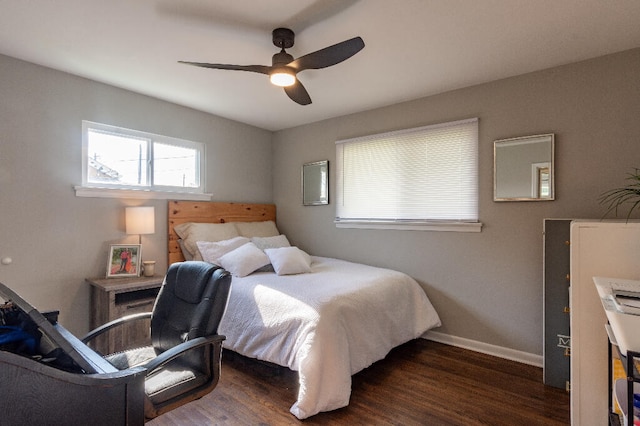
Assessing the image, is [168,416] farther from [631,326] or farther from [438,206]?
[438,206]

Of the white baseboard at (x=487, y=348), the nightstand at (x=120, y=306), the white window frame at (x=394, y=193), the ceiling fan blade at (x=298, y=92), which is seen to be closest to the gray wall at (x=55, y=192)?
the nightstand at (x=120, y=306)

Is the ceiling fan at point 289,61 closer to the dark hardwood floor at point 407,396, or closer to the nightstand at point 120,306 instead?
the nightstand at point 120,306

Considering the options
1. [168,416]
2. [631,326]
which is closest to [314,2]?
[631,326]

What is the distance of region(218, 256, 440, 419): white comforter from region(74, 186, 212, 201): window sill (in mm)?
1282

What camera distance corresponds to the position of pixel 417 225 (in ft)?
10.9

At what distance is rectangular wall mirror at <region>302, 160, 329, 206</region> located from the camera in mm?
4074

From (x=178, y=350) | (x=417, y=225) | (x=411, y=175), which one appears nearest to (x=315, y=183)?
(x=411, y=175)

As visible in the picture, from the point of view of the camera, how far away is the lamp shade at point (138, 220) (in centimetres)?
301

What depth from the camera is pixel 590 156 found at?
2.49m

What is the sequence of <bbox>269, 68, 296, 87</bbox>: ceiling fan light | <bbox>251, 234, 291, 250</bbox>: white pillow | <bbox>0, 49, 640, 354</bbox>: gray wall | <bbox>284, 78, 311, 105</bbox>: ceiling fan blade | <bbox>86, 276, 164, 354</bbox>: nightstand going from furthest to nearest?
<bbox>251, 234, 291, 250</bbox>: white pillow → <bbox>86, 276, 164, 354</bbox>: nightstand → <bbox>0, 49, 640, 354</bbox>: gray wall → <bbox>284, 78, 311, 105</bbox>: ceiling fan blade → <bbox>269, 68, 296, 87</bbox>: ceiling fan light

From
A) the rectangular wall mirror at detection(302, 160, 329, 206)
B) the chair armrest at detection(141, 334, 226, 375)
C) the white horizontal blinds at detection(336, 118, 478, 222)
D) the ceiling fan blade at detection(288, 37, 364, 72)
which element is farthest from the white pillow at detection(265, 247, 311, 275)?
the ceiling fan blade at detection(288, 37, 364, 72)

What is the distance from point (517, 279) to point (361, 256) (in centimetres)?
156

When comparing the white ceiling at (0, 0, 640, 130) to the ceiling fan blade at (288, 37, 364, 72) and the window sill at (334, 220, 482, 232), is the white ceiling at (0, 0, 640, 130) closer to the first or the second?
the ceiling fan blade at (288, 37, 364, 72)

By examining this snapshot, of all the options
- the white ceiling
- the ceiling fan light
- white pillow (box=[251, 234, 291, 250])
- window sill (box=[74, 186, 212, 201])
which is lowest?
white pillow (box=[251, 234, 291, 250])
